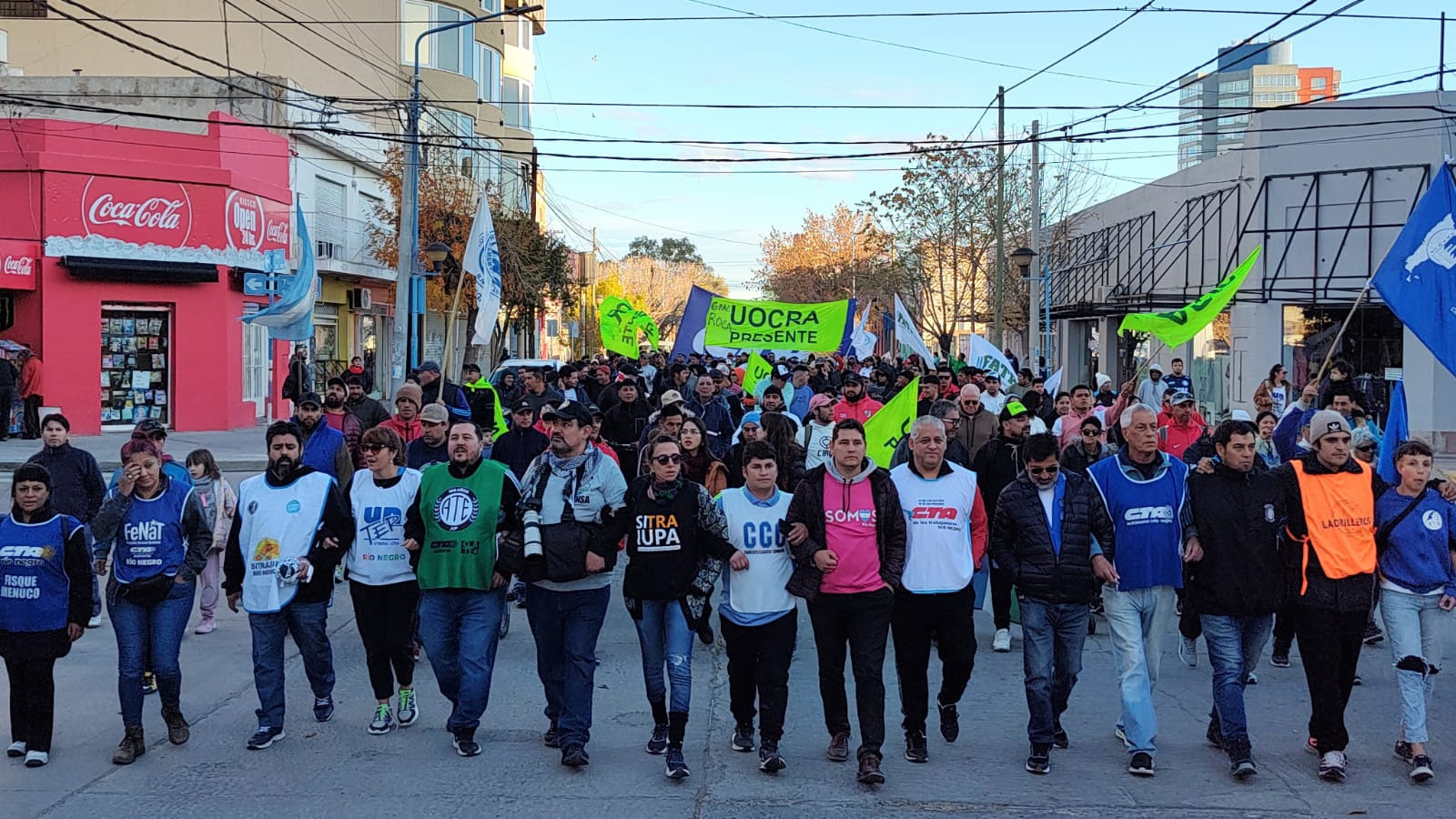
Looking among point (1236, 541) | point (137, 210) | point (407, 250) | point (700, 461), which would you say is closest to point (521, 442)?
point (700, 461)

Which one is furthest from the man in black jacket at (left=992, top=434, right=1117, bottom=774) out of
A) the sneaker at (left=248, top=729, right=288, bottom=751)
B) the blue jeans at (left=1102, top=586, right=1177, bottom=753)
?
the sneaker at (left=248, top=729, right=288, bottom=751)

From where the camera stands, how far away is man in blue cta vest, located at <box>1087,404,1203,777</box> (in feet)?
21.6

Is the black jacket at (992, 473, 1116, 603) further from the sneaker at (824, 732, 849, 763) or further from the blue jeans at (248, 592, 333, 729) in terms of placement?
the blue jeans at (248, 592, 333, 729)

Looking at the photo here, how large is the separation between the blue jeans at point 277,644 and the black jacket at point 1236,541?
14.6ft

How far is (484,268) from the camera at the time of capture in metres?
18.1

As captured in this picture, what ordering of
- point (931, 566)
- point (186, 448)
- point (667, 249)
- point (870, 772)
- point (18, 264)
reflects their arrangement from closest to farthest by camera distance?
point (870, 772), point (931, 566), point (186, 448), point (18, 264), point (667, 249)

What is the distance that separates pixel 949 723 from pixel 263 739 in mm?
3488

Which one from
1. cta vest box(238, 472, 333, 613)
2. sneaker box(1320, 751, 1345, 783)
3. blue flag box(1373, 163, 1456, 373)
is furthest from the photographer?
blue flag box(1373, 163, 1456, 373)

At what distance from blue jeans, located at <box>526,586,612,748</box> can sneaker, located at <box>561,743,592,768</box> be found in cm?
5

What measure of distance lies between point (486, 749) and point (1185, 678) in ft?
14.4

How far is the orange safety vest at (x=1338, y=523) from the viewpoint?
6.62m

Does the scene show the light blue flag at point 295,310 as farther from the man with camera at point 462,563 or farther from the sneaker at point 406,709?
the man with camera at point 462,563

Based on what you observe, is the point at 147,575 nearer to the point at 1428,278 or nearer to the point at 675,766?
the point at 675,766

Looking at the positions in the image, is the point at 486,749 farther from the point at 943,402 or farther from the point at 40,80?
the point at 40,80
